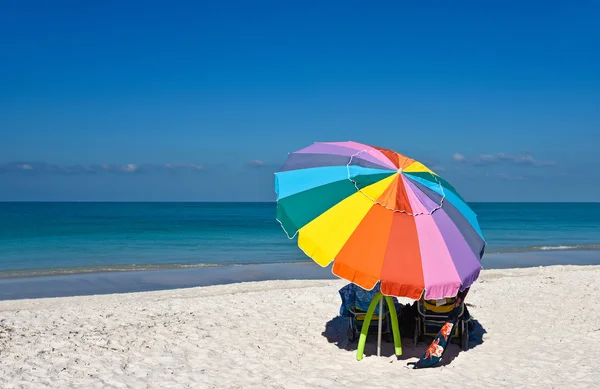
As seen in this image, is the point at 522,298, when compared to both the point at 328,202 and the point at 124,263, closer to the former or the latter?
the point at 328,202

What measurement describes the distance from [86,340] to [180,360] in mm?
1542

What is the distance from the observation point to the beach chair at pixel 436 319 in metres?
6.96

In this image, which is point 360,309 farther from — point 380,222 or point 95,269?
point 95,269

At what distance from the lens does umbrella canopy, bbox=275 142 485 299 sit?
561cm

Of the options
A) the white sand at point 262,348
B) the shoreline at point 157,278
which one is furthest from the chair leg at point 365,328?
the shoreline at point 157,278

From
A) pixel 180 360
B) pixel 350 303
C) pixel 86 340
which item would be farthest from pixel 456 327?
pixel 86 340

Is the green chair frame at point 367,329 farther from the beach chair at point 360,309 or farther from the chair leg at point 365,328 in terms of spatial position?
the beach chair at point 360,309

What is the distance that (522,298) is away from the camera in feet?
34.9

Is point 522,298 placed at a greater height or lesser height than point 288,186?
lesser

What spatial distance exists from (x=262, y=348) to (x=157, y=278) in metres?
9.33

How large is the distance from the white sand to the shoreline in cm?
326

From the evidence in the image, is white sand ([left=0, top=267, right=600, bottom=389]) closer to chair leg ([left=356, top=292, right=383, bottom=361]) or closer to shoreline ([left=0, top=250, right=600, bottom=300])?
chair leg ([left=356, top=292, right=383, bottom=361])

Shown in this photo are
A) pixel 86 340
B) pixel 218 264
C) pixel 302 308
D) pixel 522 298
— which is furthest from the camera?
pixel 218 264

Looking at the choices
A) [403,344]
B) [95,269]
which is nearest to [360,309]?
[403,344]
